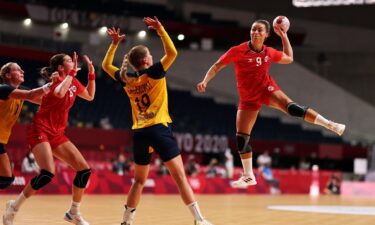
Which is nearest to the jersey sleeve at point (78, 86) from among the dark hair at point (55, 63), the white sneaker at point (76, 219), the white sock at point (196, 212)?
the dark hair at point (55, 63)

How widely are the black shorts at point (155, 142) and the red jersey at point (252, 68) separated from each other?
2284mm

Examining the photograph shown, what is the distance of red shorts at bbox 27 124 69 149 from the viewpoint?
445 inches

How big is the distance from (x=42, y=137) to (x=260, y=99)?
3.73 meters

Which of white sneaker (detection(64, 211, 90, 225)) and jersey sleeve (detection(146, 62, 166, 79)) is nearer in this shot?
jersey sleeve (detection(146, 62, 166, 79))

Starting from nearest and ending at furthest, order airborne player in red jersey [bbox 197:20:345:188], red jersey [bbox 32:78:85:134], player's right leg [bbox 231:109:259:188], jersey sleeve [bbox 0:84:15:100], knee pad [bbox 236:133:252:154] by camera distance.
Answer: jersey sleeve [bbox 0:84:15:100], red jersey [bbox 32:78:85:134], airborne player in red jersey [bbox 197:20:345:188], player's right leg [bbox 231:109:259:188], knee pad [bbox 236:133:252:154]

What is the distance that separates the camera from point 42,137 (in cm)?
1131

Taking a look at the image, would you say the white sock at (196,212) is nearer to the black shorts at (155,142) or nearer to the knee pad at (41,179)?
the black shorts at (155,142)

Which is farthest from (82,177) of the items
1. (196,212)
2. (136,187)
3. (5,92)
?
(196,212)

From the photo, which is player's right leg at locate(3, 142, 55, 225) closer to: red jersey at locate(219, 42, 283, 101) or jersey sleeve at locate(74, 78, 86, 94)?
jersey sleeve at locate(74, 78, 86, 94)

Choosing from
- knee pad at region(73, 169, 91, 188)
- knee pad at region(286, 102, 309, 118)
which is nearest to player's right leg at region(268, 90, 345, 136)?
knee pad at region(286, 102, 309, 118)

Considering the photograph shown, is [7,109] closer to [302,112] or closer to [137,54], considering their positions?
[137,54]

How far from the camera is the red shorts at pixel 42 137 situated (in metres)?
11.3

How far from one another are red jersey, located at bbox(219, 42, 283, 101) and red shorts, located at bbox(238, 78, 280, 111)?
17 mm

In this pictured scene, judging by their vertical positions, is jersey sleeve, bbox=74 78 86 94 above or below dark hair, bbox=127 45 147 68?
below
